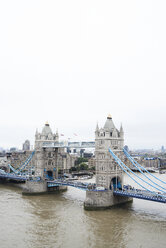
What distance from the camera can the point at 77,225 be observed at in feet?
121

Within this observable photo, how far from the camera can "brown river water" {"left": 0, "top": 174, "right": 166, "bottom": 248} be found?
3103 centimetres

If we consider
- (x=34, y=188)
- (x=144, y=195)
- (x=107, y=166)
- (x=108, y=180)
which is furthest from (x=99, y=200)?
(x=34, y=188)

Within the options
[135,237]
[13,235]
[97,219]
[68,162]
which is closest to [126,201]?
[97,219]

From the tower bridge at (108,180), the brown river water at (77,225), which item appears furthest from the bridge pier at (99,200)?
the brown river water at (77,225)

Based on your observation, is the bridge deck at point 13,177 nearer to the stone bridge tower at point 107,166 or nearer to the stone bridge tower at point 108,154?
the stone bridge tower at point 108,154

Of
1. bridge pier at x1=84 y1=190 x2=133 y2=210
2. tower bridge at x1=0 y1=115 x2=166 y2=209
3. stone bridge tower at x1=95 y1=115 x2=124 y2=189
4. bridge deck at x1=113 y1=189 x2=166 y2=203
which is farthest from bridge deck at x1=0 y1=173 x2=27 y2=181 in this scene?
bridge deck at x1=113 y1=189 x2=166 y2=203

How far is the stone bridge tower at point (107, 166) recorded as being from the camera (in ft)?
149

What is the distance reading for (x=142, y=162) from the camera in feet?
523

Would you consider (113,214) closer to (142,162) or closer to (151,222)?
(151,222)

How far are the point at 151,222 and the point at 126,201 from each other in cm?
1158

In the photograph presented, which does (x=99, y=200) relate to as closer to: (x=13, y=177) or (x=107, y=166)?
(x=107, y=166)

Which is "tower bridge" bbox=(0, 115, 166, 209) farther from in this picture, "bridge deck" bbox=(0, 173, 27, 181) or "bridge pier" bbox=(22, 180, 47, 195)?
"bridge deck" bbox=(0, 173, 27, 181)

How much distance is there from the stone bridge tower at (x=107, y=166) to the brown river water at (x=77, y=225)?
2.36 m

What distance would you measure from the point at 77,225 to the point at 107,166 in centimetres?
1452
